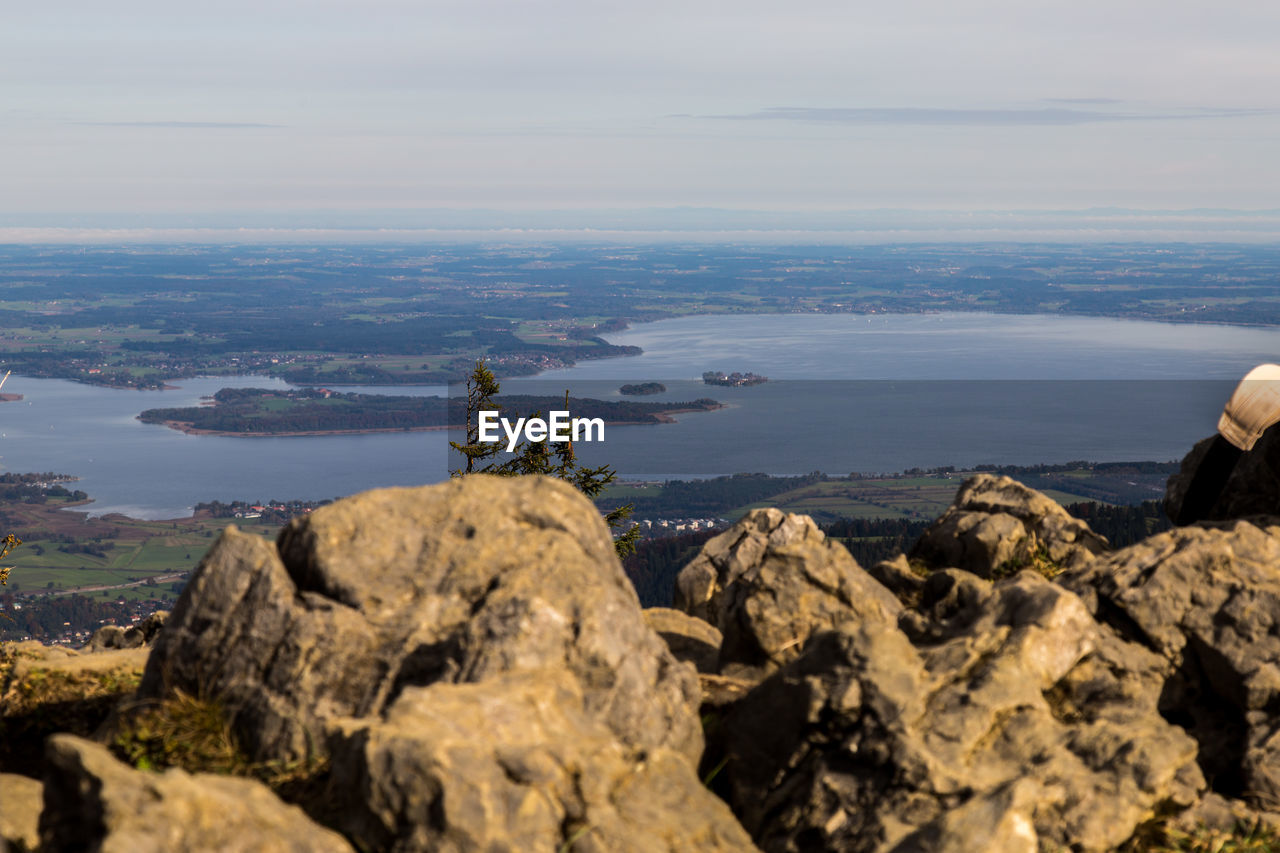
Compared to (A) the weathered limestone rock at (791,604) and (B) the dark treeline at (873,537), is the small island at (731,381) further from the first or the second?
(A) the weathered limestone rock at (791,604)

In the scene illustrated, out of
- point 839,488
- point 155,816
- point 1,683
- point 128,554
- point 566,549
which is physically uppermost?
point 566,549

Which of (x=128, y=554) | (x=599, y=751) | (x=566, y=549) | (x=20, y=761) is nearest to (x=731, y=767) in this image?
(x=599, y=751)

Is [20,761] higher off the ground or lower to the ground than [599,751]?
lower

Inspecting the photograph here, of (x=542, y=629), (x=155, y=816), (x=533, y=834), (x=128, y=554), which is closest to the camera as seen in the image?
(x=155, y=816)

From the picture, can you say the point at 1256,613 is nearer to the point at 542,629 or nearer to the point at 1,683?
the point at 542,629

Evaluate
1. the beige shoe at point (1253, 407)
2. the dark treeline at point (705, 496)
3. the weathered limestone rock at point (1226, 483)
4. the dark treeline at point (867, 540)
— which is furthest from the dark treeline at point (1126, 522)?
the dark treeline at point (705, 496)

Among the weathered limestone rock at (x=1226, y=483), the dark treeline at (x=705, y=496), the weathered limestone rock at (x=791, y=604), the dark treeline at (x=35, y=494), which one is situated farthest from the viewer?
the dark treeline at (x=35, y=494)

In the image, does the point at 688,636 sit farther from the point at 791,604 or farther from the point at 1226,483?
the point at 1226,483

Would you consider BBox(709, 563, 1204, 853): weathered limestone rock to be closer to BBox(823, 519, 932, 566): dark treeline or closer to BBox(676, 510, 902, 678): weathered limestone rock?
BBox(676, 510, 902, 678): weathered limestone rock
